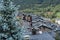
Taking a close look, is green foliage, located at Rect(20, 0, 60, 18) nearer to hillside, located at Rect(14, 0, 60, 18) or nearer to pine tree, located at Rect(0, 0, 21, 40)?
hillside, located at Rect(14, 0, 60, 18)

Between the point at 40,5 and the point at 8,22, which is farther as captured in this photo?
the point at 40,5

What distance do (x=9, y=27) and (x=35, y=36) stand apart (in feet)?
21.8

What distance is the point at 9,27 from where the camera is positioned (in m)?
5.69

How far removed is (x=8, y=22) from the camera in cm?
561

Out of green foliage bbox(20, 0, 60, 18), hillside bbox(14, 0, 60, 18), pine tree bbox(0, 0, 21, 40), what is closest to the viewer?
pine tree bbox(0, 0, 21, 40)

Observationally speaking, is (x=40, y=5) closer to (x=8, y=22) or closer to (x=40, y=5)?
(x=40, y=5)

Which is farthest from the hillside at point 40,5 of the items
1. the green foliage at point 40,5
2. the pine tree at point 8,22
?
the pine tree at point 8,22

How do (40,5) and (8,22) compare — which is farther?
(40,5)

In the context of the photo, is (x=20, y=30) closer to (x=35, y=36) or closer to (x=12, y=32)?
(x=12, y=32)

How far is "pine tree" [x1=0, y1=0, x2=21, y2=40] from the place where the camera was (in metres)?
5.55

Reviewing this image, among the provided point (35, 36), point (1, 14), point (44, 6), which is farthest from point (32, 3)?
point (1, 14)

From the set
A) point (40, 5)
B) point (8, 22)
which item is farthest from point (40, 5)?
point (8, 22)

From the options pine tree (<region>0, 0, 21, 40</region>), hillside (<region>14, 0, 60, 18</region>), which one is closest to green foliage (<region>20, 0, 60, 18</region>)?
hillside (<region>14, 0, 60, 18</region>)

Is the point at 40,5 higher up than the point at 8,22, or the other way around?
the point at 8,22
